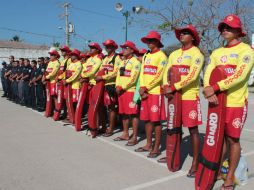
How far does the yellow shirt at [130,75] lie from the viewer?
279 inches

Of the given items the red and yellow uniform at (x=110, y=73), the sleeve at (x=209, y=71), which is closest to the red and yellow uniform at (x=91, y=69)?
the red and yellow uniform at (x=110, y=73)

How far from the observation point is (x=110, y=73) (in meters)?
7.87

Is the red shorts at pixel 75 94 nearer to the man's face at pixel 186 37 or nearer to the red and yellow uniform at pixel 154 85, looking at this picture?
the red and yellow uniform at pixel 154 85

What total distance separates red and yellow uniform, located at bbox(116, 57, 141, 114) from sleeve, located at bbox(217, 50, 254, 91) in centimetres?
292

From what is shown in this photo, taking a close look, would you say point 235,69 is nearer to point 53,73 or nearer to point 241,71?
point 241,71

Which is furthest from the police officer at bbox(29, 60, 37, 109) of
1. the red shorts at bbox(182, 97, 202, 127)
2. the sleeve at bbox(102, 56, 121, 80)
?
the red shorts at bbox(182, 97, 202, 127)

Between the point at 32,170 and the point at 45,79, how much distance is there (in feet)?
17.1

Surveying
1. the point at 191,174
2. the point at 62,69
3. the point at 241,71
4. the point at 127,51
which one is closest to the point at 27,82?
the point at 62,69

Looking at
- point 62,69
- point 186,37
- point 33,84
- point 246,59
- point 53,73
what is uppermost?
point 186,37

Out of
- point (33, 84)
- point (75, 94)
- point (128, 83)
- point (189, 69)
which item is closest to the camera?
point (189, 69)

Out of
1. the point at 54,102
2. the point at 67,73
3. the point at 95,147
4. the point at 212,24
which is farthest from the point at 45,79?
the point at 212,24

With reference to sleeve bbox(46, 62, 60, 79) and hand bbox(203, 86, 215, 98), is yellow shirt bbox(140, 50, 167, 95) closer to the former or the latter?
hand bbox(203, 86, 215, 98)

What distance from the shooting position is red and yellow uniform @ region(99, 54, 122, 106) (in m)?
7.84

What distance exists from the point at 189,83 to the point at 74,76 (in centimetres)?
441
